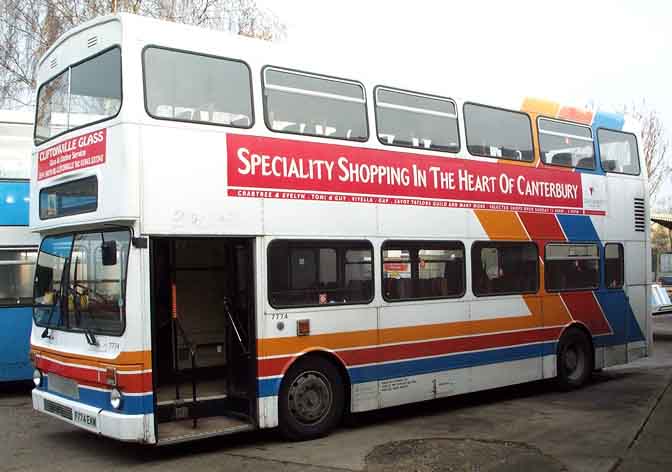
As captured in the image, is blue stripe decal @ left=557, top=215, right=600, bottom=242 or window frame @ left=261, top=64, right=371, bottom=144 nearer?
window frame @ left=261, top=64, right=371, bottom=144

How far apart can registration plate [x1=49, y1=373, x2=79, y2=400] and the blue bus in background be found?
4.00 meters

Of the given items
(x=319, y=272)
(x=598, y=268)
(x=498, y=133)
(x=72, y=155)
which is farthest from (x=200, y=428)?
(x=598, y=268)

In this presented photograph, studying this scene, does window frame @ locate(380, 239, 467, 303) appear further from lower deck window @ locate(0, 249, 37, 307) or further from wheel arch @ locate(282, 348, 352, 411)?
lower deck window @ locate(0, 249, 37, 307)

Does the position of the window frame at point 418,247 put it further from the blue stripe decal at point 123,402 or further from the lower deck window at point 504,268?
the blue stripe decal at point 123,402

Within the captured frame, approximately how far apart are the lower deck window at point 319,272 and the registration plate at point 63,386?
2286 mm

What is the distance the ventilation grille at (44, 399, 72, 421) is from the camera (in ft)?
27.9

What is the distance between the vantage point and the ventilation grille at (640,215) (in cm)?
1408

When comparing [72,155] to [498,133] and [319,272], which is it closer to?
[319,272]

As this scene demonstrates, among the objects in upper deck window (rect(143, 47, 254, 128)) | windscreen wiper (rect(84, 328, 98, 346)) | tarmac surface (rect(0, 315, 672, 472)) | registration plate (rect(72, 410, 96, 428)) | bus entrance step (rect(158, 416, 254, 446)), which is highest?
upper deck window (rect(143, 47, 254, 128))

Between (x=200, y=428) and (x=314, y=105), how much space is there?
3899mm

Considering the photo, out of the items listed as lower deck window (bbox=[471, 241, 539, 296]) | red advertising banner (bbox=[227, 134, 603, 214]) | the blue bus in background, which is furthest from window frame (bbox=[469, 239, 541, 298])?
the blue bus in background

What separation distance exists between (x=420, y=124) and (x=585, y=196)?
3875 millimetres

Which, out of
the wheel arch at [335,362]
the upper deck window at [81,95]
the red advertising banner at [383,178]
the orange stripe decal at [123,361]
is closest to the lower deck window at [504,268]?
the red advertising banner at [383,178]

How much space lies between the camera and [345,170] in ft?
31.6
